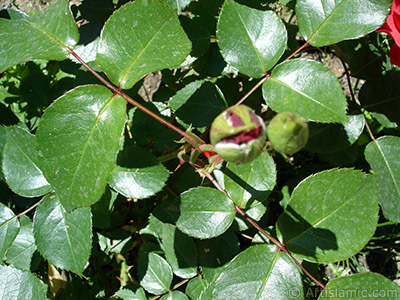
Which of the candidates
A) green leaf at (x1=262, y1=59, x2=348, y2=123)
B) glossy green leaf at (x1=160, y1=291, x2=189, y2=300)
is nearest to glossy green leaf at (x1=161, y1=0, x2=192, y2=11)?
green leaf at (x1=262, y1=59, x2=348, y2=123)

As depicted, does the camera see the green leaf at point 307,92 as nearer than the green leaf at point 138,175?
Yes

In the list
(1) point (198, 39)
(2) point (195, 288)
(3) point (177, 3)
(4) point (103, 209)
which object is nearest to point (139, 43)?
(3) point (177, 3)

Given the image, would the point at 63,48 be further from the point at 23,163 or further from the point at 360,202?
the point at 360,202

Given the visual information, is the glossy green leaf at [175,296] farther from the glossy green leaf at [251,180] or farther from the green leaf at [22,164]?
the green leaf at [22,164]

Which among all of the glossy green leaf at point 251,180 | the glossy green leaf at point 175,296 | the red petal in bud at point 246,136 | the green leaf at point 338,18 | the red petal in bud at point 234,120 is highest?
the red petal in bud at point 234,120

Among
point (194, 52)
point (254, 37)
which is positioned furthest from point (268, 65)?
point (194, 52)

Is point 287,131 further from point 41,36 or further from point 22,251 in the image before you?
point 22,251

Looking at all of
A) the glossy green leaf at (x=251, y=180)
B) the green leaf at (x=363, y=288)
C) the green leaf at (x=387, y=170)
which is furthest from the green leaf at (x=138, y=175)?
the green leaf at (x=387, y=170)

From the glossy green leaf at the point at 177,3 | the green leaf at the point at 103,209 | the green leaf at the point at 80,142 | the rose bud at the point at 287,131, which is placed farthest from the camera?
the green leaf at the point at 103,209

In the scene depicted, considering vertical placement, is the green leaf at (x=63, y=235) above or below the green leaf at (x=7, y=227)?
below
